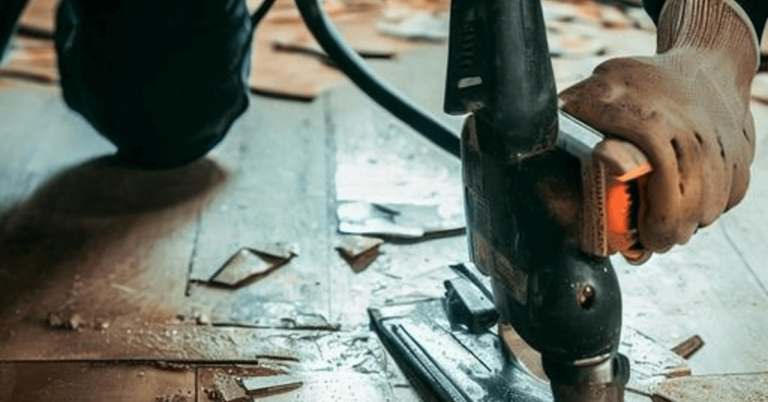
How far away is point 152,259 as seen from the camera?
1.59 m

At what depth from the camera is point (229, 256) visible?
62.7 inches

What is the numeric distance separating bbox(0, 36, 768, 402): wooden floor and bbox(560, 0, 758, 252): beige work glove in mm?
441

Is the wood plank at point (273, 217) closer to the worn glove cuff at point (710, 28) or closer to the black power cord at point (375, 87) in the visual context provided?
the black power cord at point (375, 87)

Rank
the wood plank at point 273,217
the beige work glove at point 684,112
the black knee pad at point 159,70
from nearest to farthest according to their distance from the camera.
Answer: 1. the beige work glove at point 684,112
2. the wood plank at point 273,217
3. the black knee pad at point 159,70

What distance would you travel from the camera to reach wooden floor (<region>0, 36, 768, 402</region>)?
137 cm

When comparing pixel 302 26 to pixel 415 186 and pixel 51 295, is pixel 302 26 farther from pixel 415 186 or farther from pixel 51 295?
pixel 51 295

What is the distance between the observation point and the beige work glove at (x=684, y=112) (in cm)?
95

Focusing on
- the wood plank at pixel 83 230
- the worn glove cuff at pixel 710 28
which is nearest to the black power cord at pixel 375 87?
the wood plank at pixel 83 230

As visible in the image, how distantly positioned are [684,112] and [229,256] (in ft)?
2.54

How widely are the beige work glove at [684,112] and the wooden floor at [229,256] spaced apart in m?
0.44

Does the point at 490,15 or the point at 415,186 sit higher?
the point at 490,15

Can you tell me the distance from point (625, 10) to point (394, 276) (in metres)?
1.24

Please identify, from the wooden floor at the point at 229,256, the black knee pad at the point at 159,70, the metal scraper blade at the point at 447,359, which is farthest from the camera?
the black knee pad at the point at 159,70

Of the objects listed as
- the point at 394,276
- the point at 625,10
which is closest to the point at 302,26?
the point at 625,10
